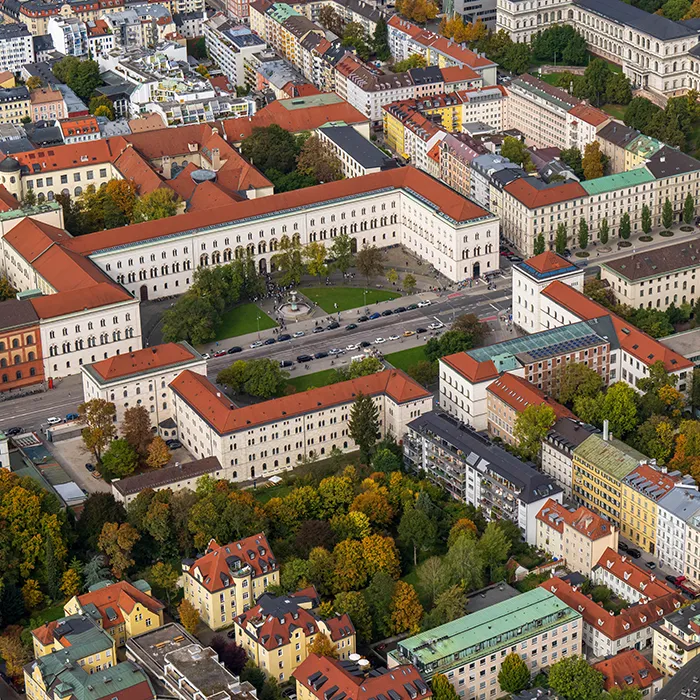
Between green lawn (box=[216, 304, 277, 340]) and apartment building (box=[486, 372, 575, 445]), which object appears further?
green lawn (box=[216, 304, 277, 340])

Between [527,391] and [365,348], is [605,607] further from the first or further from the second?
[365,348]

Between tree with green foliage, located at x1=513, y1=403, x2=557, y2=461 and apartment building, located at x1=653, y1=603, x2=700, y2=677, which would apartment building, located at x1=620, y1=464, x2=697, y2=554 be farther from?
apartment building, located at x1=653, y1=603, x2=700, y2=677

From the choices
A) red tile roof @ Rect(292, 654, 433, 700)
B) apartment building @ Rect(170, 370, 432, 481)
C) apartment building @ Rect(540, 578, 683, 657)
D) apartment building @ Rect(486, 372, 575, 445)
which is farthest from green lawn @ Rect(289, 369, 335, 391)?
red tile roof @ Rect(292, 654, 433, 700)

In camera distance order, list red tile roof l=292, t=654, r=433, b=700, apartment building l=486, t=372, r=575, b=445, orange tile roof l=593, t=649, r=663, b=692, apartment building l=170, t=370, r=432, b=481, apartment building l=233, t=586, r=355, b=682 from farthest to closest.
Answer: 1. apartment building l=486, t=372, r=575, b=445
2. apartment building l=170, t=370, r=432, b=481
3. apartment building l=233, t=586, r=355, b=682
4. orange tile roof l=593, t=649, r=663, b=692
5. red tile roof l=292, t=654, r=433, b=700

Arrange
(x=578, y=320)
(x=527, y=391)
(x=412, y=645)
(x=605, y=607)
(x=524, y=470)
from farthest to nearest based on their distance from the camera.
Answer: (x=578, y=320), (x=527, y=391), (x=524, y=470), (x=605, y=607), (x=412, y=645)

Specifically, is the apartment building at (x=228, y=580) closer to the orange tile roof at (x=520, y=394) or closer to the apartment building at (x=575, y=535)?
the apartment building at (x=575, y=535)

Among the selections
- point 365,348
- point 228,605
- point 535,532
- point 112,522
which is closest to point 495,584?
point 535,532
